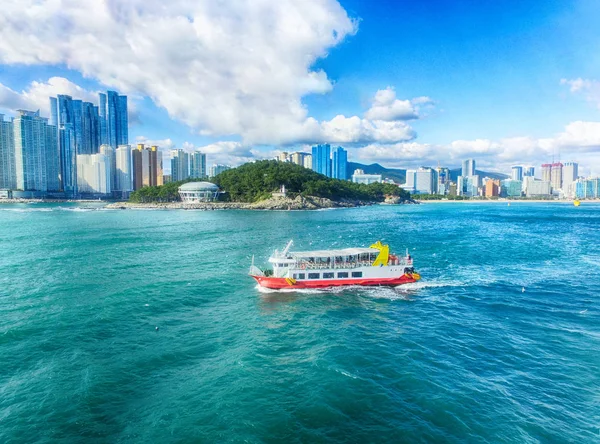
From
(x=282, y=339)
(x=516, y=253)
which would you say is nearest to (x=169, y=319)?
(x=282, y=339)

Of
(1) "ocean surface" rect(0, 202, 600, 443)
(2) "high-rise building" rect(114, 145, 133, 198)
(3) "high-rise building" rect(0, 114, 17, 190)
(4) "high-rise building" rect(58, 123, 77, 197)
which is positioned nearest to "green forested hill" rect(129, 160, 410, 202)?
(2) "high-rise building" rect(114, 145, 133, 198)

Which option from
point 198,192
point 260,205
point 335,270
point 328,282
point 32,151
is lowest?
point 328,282

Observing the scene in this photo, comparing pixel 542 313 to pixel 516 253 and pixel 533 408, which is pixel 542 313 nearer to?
pixel 533 408

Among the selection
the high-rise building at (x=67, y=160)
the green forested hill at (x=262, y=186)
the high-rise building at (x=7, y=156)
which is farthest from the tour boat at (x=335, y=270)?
the high-rise building at (x=67, y=160)

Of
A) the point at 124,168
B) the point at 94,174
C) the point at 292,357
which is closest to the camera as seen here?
the point at 292,357

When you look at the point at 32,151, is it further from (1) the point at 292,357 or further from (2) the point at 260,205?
(1) the point at 292,357

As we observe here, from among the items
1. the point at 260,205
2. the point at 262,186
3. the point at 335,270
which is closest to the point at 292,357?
the point at 335,270
